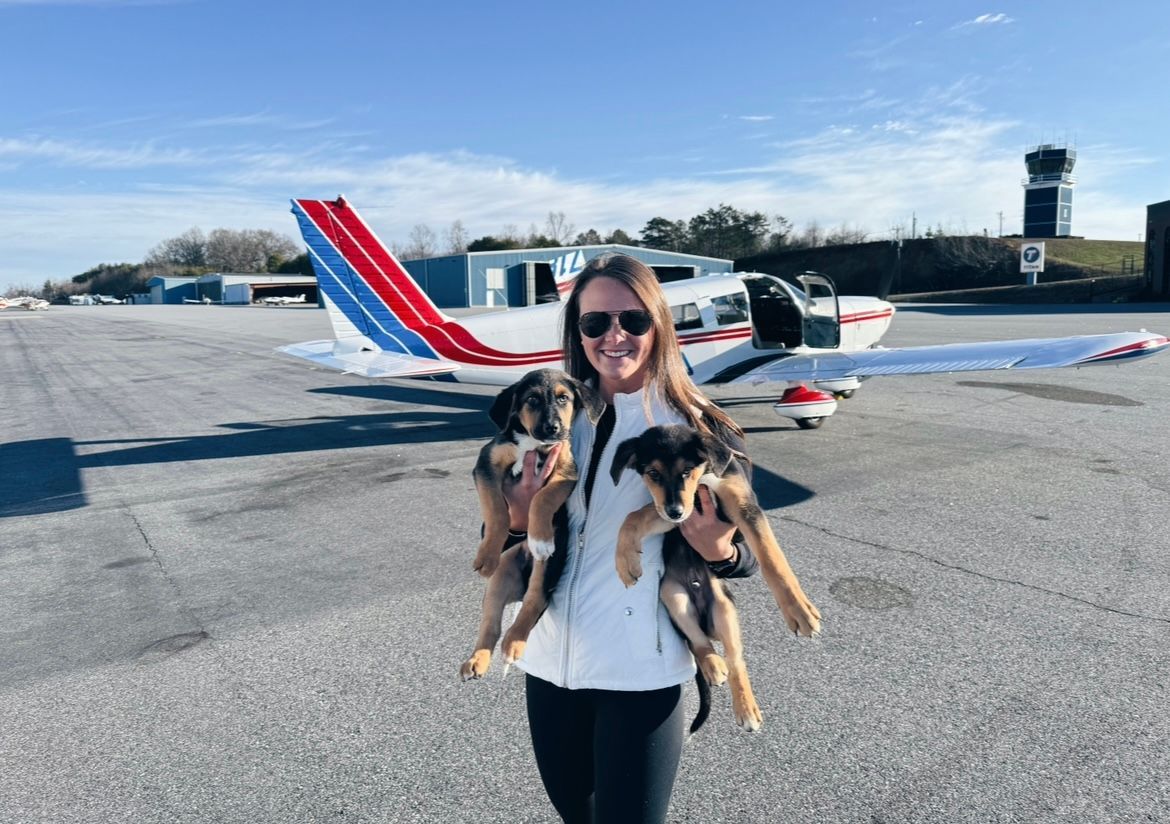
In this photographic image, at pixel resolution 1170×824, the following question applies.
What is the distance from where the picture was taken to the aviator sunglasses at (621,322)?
1995 mm

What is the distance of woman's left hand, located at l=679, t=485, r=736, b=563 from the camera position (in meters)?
1.78

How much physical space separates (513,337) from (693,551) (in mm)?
9314

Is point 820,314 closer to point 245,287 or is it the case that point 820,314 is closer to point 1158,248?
point 1158,248

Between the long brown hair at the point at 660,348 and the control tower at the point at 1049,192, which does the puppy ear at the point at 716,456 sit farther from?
the control tower at the point at 1049,192

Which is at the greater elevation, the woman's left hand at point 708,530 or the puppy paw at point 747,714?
the woman's left hand at point 708,530

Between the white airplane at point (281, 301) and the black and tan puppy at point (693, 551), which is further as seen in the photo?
the white airplane at point (281, 301)

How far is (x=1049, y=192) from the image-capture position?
93.6m

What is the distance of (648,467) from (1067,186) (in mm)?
112467

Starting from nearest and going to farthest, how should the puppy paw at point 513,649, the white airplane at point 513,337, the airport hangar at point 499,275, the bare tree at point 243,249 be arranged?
the puppy paw at point 513,649, the white airplane at point 513,337, the airport hangar at point 499,275, the bare tree at point 243,249

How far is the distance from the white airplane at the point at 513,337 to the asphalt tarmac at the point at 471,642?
1.10m

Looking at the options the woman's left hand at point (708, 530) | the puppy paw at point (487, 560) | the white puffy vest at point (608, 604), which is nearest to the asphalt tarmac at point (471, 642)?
the white puffy vest at point (608, 604)

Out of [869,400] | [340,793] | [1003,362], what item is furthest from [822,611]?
[869,400]

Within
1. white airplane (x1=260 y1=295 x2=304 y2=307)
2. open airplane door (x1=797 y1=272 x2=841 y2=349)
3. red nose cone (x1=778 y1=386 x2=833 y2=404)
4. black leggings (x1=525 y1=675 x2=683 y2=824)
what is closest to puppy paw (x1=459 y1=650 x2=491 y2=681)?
black leggings (x1=525 y1=675 x2=683 y2=824)

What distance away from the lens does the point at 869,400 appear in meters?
Result: 13.4
